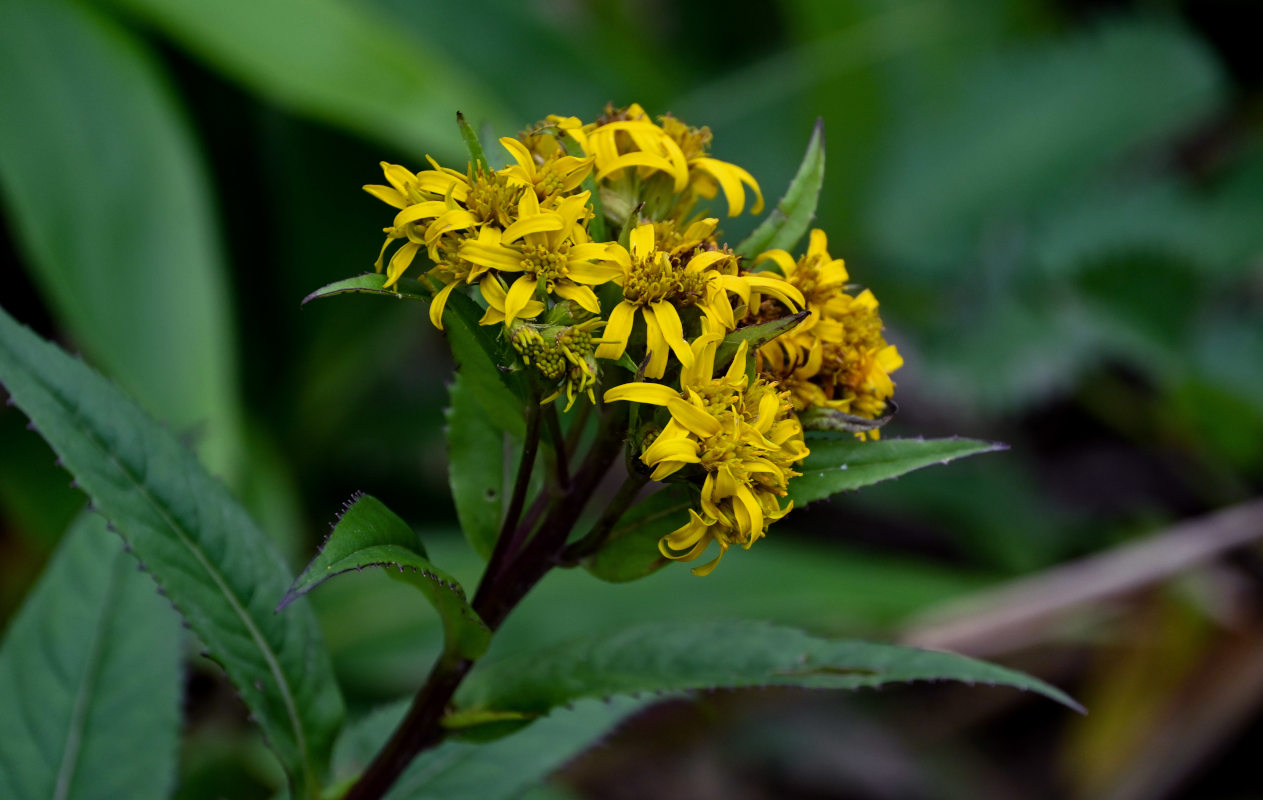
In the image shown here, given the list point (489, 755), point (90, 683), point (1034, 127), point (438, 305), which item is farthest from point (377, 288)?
point (1034, 127)

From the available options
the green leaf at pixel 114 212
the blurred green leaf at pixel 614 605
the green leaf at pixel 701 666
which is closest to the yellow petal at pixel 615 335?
the green leaf at pixel 701 666

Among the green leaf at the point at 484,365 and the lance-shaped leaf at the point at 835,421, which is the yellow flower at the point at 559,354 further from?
the lance-shaped leaf at the point at 835,421

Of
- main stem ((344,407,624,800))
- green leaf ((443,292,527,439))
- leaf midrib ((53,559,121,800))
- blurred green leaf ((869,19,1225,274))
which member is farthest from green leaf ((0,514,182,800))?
blurred green leaf ((869,19,1225,274))

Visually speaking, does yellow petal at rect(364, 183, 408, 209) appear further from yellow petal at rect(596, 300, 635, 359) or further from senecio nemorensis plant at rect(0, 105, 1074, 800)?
yellow petal at rect(596, 300, 635, 359)

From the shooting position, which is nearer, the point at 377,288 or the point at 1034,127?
the point at 377,288

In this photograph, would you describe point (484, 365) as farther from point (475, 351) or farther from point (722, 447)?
point (722, 447)

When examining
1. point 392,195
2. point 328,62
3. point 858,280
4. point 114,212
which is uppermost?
point 328,62
